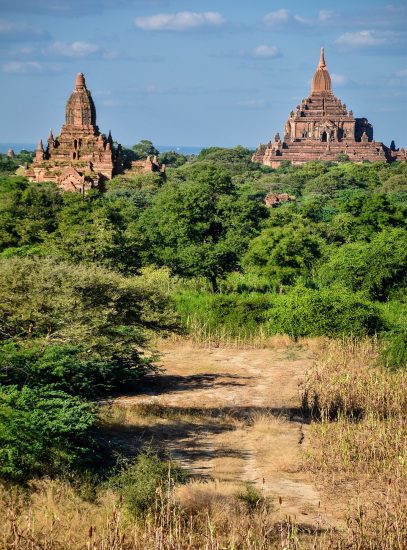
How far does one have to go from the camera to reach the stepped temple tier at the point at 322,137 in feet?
373

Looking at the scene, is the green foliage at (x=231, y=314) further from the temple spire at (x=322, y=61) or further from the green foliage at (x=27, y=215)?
the temple spire at (x=322, y=61)

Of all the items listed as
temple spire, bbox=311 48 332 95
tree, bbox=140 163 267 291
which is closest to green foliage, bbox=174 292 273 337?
tree, bbox=140 163 267 291

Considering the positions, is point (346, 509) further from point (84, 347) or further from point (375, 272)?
point (375, 272)

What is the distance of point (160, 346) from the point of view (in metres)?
24.9

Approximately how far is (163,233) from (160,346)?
9.77 meters

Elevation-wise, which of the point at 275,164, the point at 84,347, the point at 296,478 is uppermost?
the point at 275,164

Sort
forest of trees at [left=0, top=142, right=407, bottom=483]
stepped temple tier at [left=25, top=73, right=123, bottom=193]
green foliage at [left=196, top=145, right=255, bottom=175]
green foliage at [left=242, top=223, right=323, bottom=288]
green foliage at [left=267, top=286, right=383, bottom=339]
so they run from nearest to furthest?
forest of trees at [left=0, top=142, right=407, bottom=483]
green foliage at [left=267, top=286, right=383, bottom=339]
green foliage at [left=242, top=223, right=323, bottom=288]
stepped temple tier at [left=25, top=73, right=123, bottom=193]
green foliage at [left=196, top=145, right=255, bottom=175]

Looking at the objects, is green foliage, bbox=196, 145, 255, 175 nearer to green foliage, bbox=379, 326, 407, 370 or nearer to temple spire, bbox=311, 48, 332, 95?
temple spire, bbox=311, 48, 332, 95

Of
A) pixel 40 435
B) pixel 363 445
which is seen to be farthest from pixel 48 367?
pixel 363 445

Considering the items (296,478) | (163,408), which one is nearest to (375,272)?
(163,408)

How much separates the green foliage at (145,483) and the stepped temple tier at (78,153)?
54460 millimetres

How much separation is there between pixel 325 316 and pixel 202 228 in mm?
9636

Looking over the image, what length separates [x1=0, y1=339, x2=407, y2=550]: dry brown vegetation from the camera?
10031 millimetres

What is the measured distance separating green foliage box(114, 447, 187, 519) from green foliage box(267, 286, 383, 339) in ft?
43.5
